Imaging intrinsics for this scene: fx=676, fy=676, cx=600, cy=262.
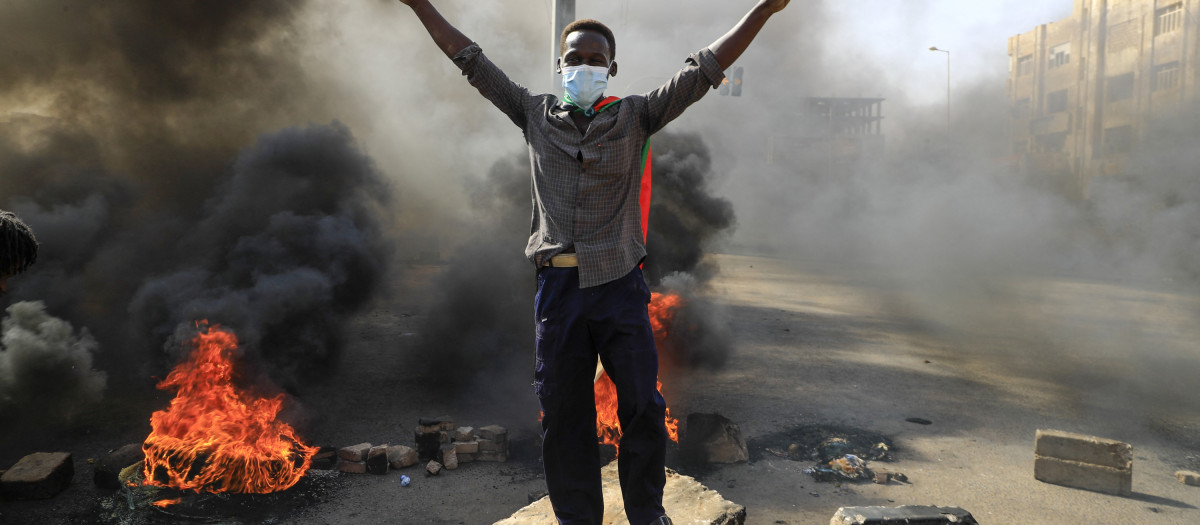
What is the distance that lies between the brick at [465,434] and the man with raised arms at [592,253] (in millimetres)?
3143

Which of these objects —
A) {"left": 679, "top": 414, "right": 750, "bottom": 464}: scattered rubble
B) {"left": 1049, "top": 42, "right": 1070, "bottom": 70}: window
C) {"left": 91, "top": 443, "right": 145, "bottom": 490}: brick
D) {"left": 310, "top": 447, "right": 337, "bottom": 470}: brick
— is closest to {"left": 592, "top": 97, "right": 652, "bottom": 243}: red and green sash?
{"left": 679, "top": 414, "right": 750, "bottom": 464}: scattered rubble

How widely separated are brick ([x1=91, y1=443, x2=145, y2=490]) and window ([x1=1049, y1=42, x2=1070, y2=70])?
31.8m

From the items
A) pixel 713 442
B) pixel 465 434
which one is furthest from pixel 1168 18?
pixel 465 434

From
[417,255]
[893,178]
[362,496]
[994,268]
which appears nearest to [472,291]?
[362,496]

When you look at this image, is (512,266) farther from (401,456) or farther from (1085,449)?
(1085,449)

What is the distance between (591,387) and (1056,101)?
104 feet

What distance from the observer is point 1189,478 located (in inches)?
182

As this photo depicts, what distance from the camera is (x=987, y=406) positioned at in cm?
637

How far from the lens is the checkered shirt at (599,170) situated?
86.8 inches

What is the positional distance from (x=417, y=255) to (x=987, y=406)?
1449 centimetres

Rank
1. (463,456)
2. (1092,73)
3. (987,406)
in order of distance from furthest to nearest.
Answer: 1. (1092,73)
2. (987,406)
3. (463,456)

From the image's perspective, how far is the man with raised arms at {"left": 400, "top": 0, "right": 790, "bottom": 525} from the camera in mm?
2195

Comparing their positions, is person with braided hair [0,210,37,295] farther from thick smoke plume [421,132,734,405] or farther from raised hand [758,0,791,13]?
thick smoke plume [421,132,734,405]

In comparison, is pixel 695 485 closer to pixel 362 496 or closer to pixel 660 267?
pixel 362 496
